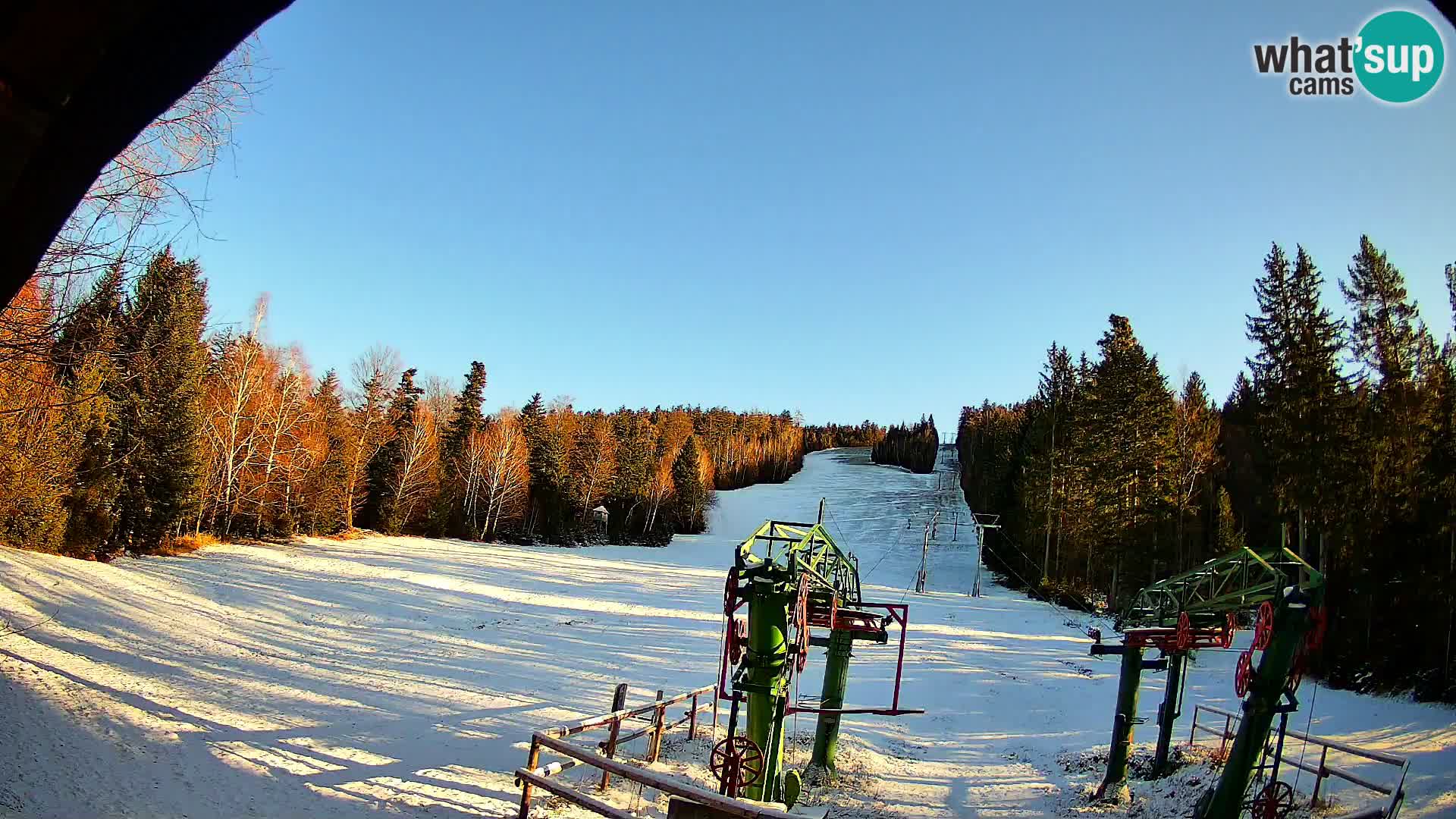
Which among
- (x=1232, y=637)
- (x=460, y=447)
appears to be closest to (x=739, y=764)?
(x=1232, y=637)

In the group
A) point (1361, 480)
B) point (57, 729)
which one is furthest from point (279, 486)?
point (1361, 480)

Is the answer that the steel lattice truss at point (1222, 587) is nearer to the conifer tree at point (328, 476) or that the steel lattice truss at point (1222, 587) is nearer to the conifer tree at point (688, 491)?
the conifer tree at point (328, 476)

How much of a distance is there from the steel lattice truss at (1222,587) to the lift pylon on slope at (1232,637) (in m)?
0.02

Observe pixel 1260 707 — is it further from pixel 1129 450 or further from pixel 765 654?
pixel 1129 450

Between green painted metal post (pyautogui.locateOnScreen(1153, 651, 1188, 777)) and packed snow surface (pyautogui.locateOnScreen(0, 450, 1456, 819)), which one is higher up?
green painted metal post (pyautogui.locateOnScreen(1153, 651, 1188, 777))

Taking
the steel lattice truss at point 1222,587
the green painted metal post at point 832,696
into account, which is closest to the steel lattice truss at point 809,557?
the green painted metal post at point 832,696

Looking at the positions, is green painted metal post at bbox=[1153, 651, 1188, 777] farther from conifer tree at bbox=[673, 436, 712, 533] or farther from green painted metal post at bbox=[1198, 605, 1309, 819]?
conifer tree at bbox=[673, 436, 712, 533]

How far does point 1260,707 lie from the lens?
1115 cm

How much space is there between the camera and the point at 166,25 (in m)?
1.63

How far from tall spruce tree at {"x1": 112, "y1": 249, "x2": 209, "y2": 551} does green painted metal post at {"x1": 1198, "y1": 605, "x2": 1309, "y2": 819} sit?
38267mm

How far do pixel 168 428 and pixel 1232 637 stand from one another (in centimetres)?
4213

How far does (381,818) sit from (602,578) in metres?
28.9

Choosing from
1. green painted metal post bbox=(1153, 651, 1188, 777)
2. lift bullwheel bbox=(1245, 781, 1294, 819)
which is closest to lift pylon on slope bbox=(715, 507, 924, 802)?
lift bullwheel bbox=(1245, 781, 1294, 819)

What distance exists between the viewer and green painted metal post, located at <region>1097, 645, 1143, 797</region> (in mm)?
15859
